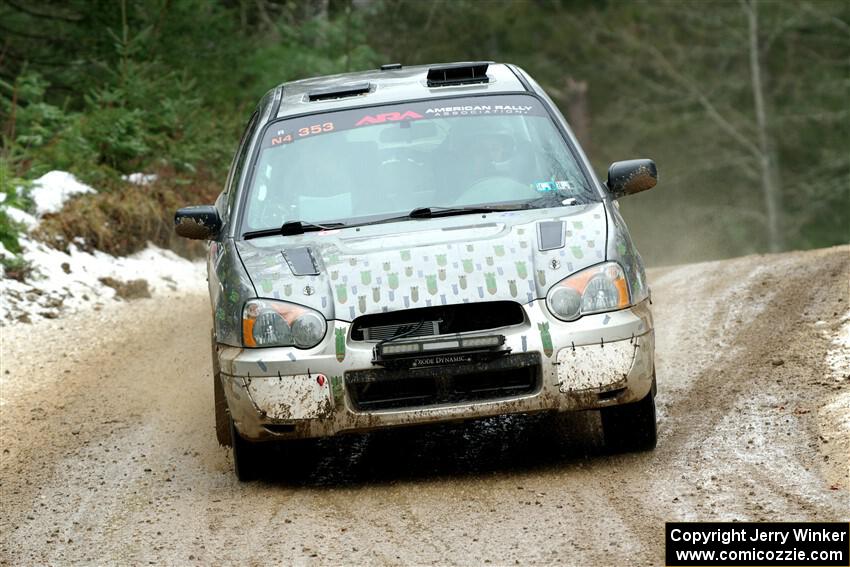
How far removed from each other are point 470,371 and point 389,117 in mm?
1897

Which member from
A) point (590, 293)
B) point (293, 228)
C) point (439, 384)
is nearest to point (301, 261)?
point (293, 228)

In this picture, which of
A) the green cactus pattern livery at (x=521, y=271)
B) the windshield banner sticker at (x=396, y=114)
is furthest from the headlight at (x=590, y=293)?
the windshield banner sticker at (x=396, y=114)

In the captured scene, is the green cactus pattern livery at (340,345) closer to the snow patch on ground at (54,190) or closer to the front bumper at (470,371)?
the front bumper at (470,371)

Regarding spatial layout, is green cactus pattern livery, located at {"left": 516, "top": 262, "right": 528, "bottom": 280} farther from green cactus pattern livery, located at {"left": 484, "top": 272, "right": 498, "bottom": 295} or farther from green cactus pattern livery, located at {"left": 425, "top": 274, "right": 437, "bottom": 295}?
green cactus pattern livery, located at {"left": 425, "top": 274, "right": 437, "bottom": 295}

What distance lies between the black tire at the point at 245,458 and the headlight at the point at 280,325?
1.75 ft

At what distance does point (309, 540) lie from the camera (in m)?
5.29

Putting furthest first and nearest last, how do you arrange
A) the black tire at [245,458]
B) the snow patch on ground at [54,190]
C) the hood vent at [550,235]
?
the snow patch on ground at [54,190]
the black tire at [245,458]
the hood vent at [550,235]

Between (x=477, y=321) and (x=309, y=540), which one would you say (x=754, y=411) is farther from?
(x=309, y=540)

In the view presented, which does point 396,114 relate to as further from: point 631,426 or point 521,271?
point 631,426

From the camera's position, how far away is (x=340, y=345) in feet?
19.4

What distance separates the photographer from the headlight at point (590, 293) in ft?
19.4

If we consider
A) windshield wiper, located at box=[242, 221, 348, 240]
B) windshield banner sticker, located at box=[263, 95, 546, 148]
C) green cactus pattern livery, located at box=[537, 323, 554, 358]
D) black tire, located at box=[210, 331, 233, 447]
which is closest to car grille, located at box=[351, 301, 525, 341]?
green cactus pattern livery, located at box=[537, 323, 554, 358]

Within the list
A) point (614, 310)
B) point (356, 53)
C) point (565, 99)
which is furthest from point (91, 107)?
point (565, 99)

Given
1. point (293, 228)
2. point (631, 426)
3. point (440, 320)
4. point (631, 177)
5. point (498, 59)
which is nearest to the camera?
point (440, 320)
